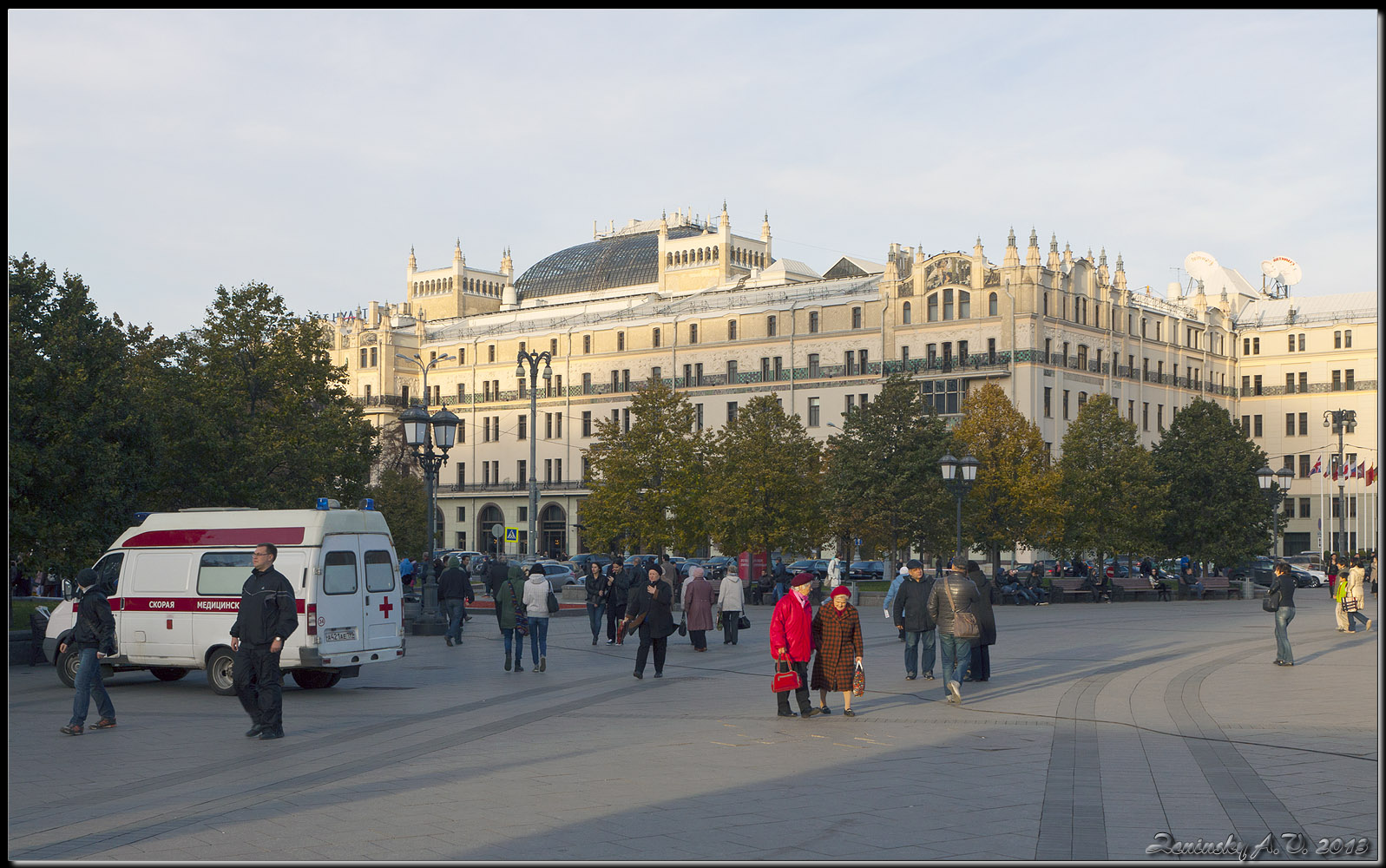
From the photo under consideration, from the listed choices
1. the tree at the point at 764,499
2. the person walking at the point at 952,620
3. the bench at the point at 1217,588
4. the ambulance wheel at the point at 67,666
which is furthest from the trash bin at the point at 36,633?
the bench at the point at 1217,588

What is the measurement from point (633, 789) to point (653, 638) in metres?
9.80

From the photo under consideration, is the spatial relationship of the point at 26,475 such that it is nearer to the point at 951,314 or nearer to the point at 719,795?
the point at 719,795

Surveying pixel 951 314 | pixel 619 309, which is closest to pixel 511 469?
pixel 619 309

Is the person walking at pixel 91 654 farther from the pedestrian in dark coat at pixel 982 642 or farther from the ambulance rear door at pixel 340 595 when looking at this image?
the pedestrian in dark coat at pixel 982 642

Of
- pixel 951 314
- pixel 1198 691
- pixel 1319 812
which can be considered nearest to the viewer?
pixel 1319 812

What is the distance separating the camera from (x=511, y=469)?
9581 centimetres

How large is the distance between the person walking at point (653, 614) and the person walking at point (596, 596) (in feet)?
23.4

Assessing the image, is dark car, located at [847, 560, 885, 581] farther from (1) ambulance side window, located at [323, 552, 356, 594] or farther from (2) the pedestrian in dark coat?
(1) ambulance side window, located at [323, 552, 356, 594]

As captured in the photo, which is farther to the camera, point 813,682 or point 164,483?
point 164,483

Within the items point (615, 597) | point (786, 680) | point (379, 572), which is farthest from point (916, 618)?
point (615, 597)

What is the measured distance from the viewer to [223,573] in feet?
62.4

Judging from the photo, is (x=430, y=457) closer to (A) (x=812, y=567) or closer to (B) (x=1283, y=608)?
(B) (x=1283, y=608)

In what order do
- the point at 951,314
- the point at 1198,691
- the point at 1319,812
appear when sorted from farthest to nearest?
1. the point at 951,314
2. the point at 1198,691
3. the point at 1319,812

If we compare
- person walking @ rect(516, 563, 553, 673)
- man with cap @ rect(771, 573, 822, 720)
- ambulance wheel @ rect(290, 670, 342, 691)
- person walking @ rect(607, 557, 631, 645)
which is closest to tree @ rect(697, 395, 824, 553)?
person walking @ rect(607, 557, 631, 645)
